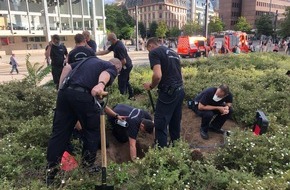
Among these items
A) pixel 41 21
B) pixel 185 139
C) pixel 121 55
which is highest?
pixel 41 21

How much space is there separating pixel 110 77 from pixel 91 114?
459 millimetres

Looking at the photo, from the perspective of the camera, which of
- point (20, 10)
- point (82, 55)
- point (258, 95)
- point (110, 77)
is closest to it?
point (110, 77)

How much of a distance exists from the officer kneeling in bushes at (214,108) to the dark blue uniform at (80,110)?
2319 millimetres

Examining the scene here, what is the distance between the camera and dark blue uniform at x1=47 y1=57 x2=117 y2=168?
10.3 ft

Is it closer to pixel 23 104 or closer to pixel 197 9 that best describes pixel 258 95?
pixel 23 104

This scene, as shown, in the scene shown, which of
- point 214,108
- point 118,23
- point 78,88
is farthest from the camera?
point 118,23

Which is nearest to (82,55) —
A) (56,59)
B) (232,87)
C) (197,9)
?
(56,59)

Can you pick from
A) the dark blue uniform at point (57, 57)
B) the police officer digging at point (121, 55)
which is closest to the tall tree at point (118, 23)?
the dark blue uniform at point (57, 57)

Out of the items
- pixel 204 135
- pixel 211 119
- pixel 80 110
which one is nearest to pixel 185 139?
pixel 204 135

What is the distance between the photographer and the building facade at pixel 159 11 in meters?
116

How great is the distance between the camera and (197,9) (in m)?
134

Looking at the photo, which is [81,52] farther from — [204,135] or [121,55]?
[204,135]

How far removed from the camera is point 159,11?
117 meters

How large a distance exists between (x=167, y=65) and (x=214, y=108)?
144cm
